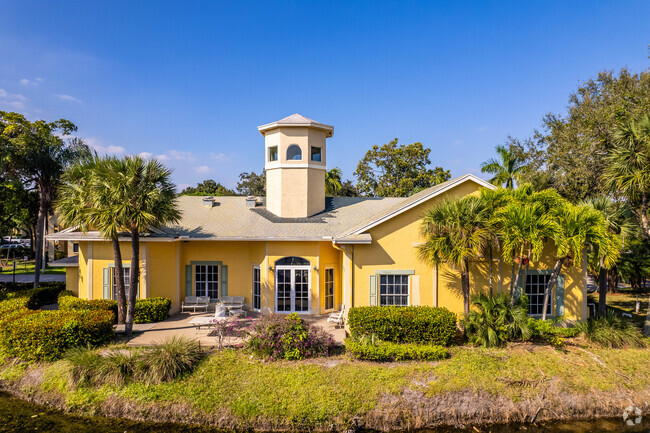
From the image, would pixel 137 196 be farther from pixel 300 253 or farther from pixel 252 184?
pixel 252 184

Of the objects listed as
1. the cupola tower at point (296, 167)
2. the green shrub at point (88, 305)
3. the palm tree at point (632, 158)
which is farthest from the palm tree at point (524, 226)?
the green shrub at point (88, 305)

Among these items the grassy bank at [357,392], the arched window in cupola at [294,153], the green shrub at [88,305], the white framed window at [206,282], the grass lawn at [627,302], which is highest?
the arched window in cupola at [294,153]

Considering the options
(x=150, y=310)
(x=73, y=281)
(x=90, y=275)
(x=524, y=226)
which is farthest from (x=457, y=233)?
(x=73, y=281)

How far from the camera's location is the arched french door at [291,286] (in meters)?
16.2

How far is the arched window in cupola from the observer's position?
18953 millimetres

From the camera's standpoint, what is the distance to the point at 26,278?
2859 centimetres

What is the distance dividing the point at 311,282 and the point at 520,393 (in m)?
8.89

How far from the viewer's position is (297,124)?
18594mm

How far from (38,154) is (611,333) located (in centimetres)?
2849

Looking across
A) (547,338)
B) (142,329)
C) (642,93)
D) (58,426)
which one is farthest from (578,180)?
(58,426)

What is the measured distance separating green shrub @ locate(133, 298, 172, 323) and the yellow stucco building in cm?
81

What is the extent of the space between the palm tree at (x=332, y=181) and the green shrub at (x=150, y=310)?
20.9m

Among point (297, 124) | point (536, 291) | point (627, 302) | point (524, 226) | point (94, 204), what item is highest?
point (297, 124)

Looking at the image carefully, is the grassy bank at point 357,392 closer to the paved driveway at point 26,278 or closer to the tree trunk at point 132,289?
the tree trunk at point 132,289
